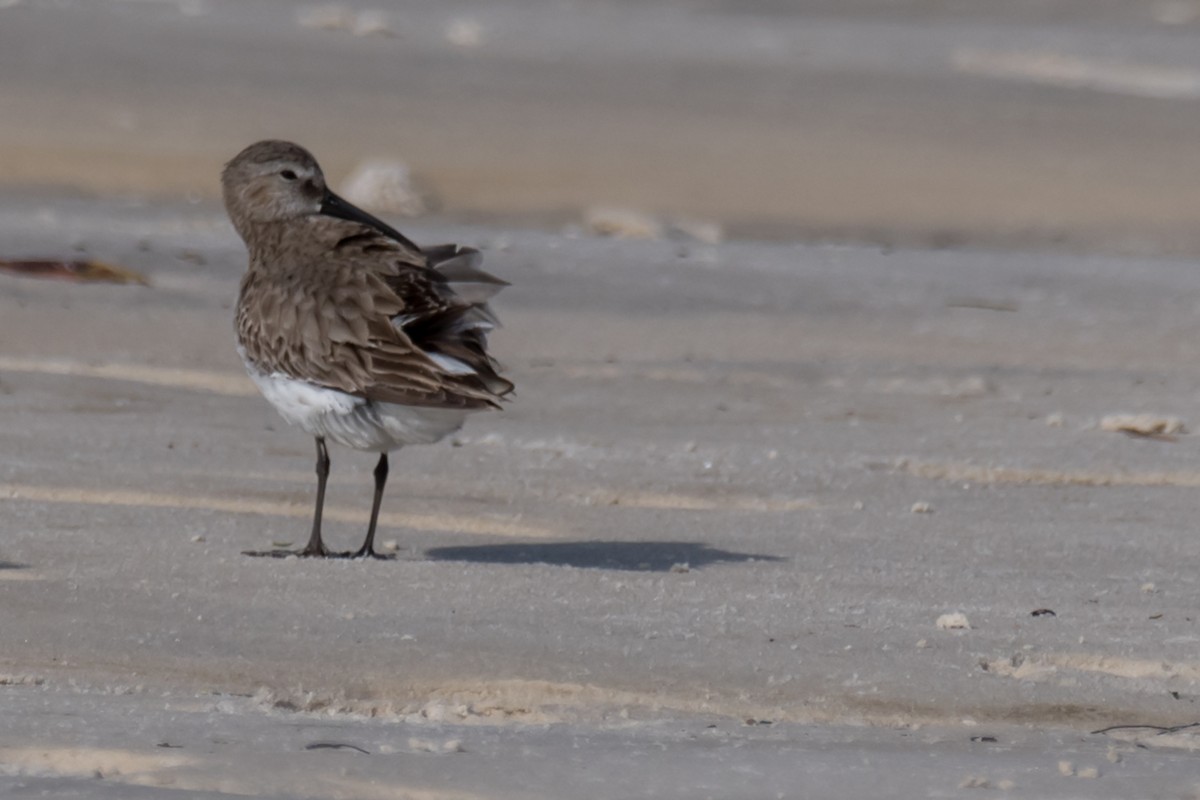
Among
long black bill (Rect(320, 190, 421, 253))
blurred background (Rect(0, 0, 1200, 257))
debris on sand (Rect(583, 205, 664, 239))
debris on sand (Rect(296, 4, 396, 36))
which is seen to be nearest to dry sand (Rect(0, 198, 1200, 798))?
long black bill (Rect(320, 190, 421, 253))

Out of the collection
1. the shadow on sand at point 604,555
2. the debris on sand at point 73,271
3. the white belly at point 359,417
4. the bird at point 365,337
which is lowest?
the shadow on sand at point 604,555

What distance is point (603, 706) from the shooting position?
5.20 meters

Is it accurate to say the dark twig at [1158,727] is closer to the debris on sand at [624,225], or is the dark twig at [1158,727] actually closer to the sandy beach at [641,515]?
the sandy beach at [641,515]

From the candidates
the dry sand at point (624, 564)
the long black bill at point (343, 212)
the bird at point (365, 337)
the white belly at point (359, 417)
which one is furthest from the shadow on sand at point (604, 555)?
the long black bill at point (343, 212)

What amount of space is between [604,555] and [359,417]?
90 cm

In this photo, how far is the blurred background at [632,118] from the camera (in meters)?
18.8

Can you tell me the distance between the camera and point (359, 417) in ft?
22.0

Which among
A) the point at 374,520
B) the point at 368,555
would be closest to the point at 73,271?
the point at 374,520

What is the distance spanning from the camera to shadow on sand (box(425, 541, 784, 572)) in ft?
22.4

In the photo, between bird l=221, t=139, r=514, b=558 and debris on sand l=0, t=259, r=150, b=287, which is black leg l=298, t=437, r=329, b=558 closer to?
bird l=221, t=139, r=514, b=558

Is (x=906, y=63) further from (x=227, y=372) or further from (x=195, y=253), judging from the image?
(x=227, y=372)

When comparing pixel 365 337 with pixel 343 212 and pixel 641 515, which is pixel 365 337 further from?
pixel 641 515

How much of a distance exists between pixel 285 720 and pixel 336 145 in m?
16.6

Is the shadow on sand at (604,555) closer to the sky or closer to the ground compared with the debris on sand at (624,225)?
closer to the ground
